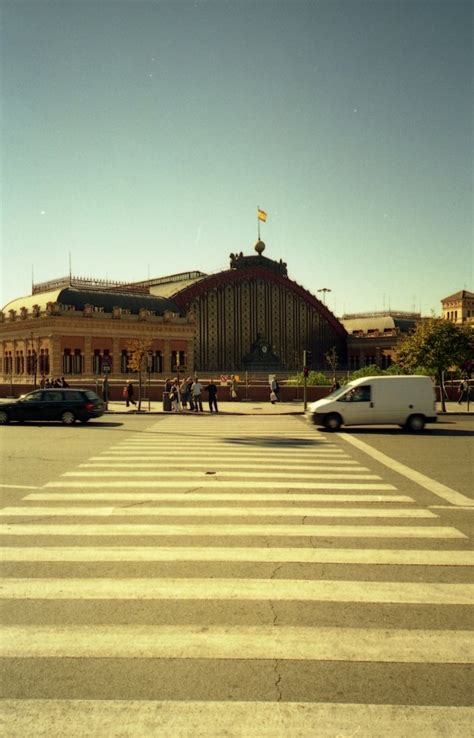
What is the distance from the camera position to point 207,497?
10453mm

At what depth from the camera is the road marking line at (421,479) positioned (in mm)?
10516

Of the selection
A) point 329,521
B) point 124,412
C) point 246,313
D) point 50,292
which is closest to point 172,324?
point 50,292

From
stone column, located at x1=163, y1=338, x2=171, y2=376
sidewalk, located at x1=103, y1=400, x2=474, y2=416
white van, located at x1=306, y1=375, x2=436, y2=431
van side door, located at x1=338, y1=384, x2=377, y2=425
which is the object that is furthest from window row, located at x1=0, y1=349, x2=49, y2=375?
van side door, located at x1=338, y1=384, x2=377, y2=425

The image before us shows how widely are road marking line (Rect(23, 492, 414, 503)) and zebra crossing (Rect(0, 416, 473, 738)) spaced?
0.16ft

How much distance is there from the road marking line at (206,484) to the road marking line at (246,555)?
11.9 ft

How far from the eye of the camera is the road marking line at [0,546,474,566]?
7.23 metres

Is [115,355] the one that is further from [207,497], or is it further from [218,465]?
[207,497]

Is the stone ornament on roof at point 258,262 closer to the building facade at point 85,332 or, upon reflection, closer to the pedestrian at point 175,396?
the building facade at point 85,332

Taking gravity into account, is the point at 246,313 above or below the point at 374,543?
above

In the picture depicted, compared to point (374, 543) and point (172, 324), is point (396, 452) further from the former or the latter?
point (172, 324)

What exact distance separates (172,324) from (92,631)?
64.0m

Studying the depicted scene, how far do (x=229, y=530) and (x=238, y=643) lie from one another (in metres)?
3.30

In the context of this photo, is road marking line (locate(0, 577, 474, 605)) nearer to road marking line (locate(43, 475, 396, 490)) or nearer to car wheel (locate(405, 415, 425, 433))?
road marking line (locate(43, 475, 396, 490))

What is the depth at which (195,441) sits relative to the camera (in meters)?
18.5
